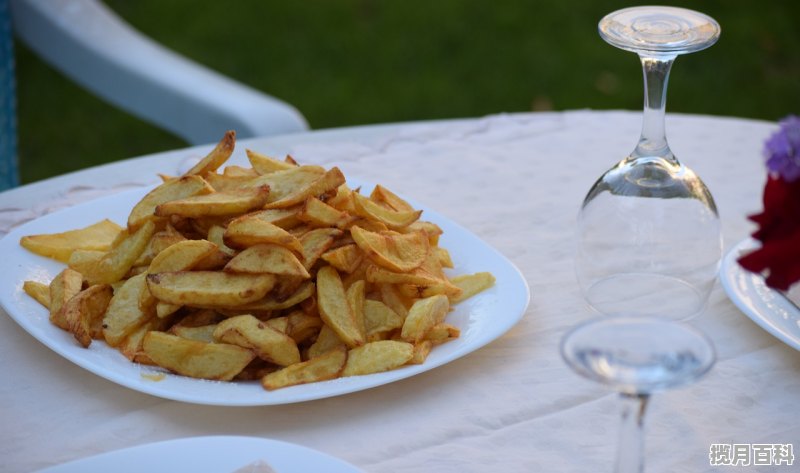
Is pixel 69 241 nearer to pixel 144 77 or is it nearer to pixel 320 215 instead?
pixel 320 215

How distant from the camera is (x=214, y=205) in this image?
1.15m

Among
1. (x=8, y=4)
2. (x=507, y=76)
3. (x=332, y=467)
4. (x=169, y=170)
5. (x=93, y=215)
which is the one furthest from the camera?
(x=507, y=76)

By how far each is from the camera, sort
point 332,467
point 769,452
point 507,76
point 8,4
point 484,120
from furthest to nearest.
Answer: point 507,76 < point 8,4 < point 484,120 < point 769,452 < point 332,467

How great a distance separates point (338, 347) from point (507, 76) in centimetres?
308

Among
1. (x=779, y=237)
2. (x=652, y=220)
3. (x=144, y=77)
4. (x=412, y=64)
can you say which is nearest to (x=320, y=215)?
(x=652, y=220)

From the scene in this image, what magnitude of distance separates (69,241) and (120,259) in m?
0.17

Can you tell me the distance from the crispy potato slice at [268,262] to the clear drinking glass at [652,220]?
0.38 m

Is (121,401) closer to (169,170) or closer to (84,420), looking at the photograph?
(84,420)

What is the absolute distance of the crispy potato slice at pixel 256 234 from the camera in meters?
1.07

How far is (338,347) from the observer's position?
1.09 meters

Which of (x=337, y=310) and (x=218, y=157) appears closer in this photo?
(x=337, y=310)

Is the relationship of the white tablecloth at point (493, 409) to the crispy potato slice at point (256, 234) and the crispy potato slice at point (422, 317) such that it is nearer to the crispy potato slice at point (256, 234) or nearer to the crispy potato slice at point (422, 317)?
the crispy potato slice at point (422, 317)

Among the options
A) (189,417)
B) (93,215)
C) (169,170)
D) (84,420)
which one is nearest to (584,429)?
(189,417)

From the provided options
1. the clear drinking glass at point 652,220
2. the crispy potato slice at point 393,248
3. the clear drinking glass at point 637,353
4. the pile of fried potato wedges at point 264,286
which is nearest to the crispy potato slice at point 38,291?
A: the pile of fried potato wedges at point 264,286
